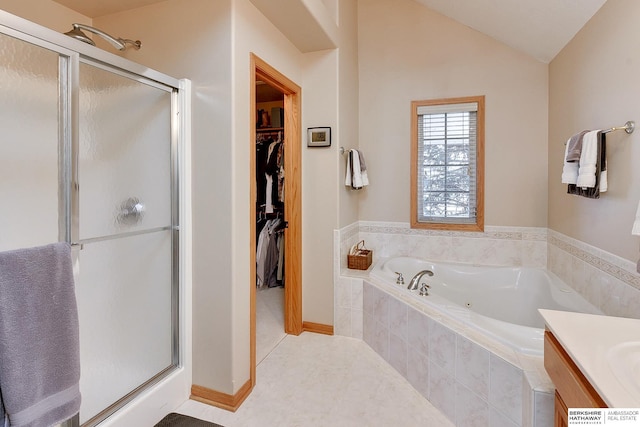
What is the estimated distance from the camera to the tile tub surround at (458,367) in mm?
1387

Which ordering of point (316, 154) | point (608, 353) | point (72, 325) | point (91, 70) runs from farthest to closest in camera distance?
point (316, 154), point (91, 70), point (72, 325), point (608, 353)

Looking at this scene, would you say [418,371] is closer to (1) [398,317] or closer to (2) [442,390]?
(2) [442,390]

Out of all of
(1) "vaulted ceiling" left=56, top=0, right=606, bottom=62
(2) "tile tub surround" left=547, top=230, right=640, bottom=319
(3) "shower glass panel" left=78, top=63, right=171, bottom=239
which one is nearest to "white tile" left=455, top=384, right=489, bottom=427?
(2) "tile tub surround" left=547, top=230, right=640, bottom=319

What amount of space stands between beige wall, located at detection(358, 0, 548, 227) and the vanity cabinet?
2.12 meters

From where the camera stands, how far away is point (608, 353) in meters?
0.92

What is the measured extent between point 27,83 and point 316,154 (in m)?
1.83

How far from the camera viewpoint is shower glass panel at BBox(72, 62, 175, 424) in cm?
157

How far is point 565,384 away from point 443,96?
2689mm

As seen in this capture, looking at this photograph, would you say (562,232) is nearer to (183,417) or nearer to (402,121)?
(402,121)

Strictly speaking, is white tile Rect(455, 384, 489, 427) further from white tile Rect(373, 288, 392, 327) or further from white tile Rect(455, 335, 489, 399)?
white tile Rect(373, 288, 392, 327)

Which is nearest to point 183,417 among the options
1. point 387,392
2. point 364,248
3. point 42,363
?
point 42,363

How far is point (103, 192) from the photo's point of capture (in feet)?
5.41

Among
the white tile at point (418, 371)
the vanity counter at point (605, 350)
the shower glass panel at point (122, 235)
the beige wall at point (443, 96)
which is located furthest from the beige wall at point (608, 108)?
the shower glass panel at point (122, 235)

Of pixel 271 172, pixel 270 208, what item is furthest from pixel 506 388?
pixel 271 172
